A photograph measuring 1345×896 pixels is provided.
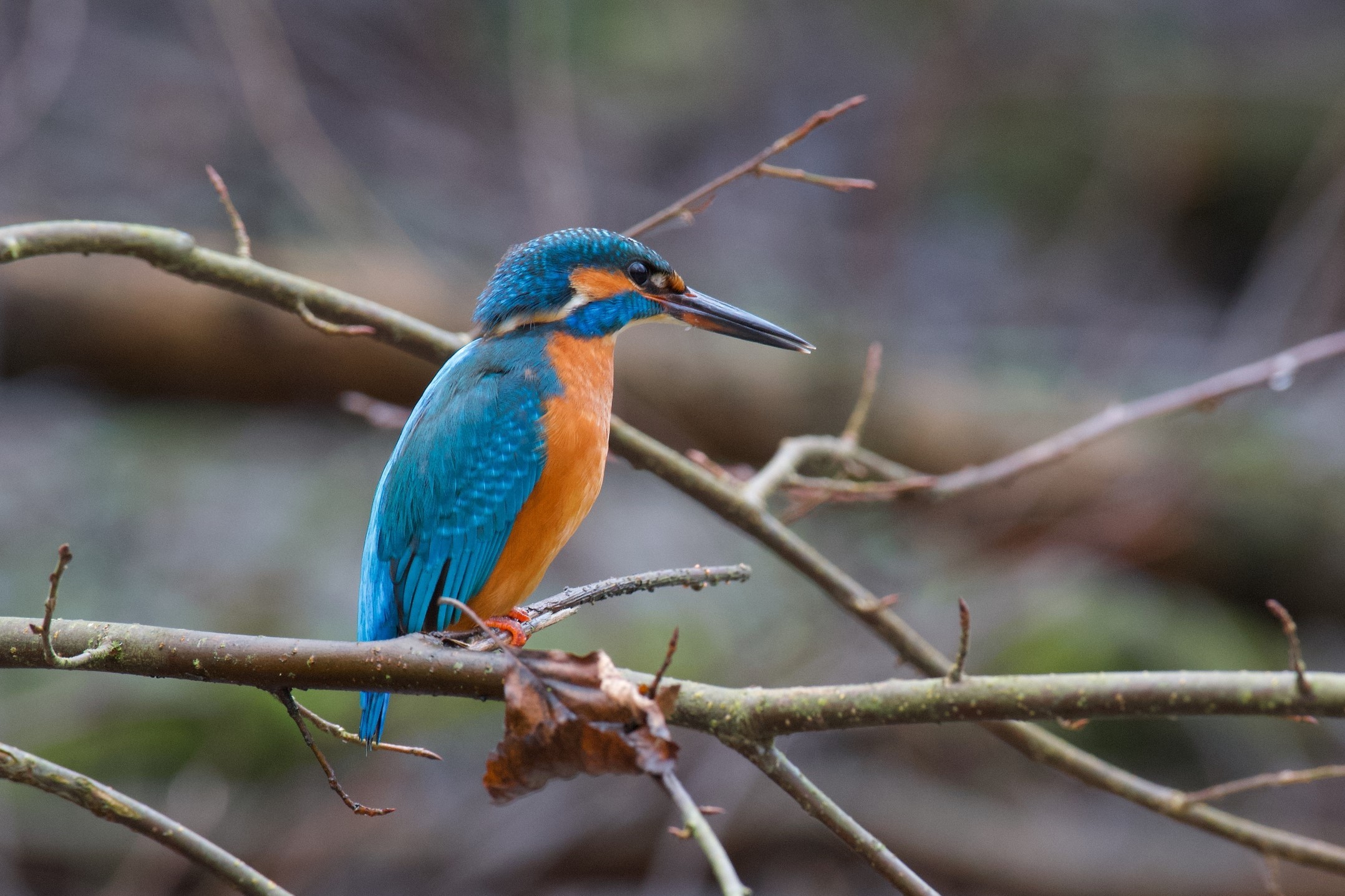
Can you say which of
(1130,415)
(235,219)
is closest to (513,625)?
(235,219)

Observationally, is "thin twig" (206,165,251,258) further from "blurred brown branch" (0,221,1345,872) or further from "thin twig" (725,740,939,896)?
"thin twig" (725,740,939,896)

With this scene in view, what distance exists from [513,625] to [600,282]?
75 cm

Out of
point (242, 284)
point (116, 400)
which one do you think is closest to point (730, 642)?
point (116, 400)

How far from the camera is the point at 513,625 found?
1624 millimetres

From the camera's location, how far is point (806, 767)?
414cm

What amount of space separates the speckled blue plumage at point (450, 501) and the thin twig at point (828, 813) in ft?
2.24

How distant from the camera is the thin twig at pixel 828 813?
1.35 metres

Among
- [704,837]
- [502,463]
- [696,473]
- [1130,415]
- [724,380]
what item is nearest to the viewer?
[704,837]

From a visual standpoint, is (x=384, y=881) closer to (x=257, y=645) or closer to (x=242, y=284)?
(x=242, y=284)

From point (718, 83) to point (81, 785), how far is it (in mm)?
5772

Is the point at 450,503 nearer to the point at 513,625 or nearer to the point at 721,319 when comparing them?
the point at 513,625

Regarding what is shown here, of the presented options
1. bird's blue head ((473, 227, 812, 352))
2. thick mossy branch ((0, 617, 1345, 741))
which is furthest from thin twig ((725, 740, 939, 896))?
bird's blue head ((473, 227, 812, 352))

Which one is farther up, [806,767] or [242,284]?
[806,767]

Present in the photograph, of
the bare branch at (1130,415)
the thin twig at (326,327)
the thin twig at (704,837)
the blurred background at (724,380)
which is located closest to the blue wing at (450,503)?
the thin twig at (326,327)
